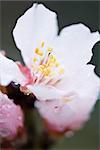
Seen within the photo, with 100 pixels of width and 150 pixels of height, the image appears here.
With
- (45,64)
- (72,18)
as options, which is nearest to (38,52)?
(45,64)

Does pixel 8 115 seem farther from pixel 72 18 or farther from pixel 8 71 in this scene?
pixel 72 18

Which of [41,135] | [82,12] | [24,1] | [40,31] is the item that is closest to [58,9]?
[82,12]

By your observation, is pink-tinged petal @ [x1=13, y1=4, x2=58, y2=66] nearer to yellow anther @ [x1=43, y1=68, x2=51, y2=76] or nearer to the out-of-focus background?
yellow anther @ [x1=43, y1=68, x2=51, y2=76]

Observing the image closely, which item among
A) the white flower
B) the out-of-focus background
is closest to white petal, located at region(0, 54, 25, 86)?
the white flower

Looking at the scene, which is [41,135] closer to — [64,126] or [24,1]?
[64,126]

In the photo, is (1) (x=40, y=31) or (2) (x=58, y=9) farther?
(2) (x=58, y=9)

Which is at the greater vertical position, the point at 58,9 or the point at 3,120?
the point at 3,120
